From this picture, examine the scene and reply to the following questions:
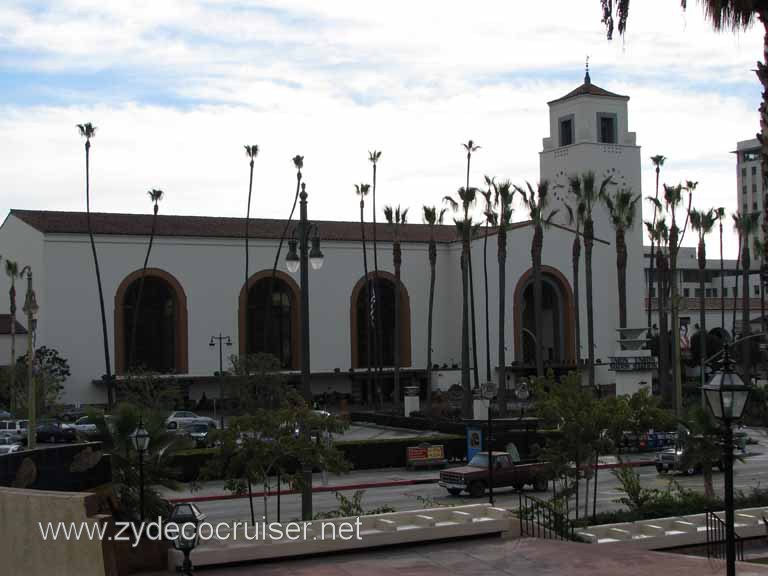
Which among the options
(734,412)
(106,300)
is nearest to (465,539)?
(734,412)

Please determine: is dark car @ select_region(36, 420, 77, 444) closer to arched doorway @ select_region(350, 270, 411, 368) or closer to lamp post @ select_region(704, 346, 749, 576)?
arched doorway @ select_region(350, 270, 411, 368)

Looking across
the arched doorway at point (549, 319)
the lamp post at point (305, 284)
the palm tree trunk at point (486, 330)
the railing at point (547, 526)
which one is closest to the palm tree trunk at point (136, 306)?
the palm tree trunk at point (486, 330)

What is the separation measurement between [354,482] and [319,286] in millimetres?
32215

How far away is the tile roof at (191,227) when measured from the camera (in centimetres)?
5986

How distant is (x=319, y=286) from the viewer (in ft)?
216

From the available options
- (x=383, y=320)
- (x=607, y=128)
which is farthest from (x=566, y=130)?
(x=383, y=320)

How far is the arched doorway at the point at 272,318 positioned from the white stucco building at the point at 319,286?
0.09 metres

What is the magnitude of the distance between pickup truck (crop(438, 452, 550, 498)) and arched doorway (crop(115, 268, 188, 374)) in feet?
113

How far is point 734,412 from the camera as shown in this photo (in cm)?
1071

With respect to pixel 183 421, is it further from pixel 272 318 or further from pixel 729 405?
pixel 729 405

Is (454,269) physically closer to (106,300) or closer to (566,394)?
(106,300)

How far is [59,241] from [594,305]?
36.3m

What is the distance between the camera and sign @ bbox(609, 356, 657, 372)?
49.5m

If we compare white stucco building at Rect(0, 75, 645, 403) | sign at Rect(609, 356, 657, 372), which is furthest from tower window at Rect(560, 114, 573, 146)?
sign at Rect(609, 356, 657, 372)
